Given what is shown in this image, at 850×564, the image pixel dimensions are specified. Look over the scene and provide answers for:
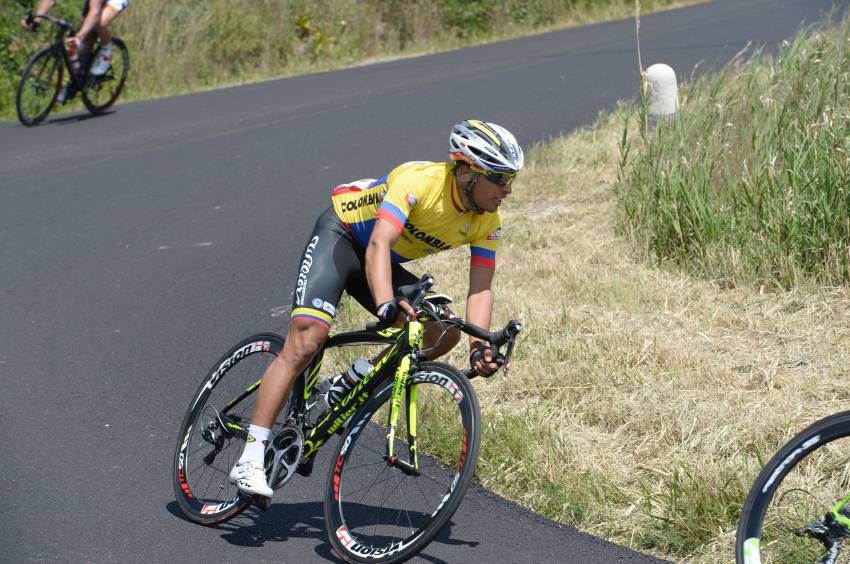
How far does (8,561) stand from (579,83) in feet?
43.2

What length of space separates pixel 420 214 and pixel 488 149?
476 millimetres

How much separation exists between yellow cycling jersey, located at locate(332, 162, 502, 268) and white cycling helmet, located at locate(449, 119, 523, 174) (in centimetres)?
23

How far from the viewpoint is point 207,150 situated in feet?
44.1

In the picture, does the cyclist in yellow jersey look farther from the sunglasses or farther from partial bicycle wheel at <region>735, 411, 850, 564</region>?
partial bicycle wheel at <region>735, 411, 850, 564</region>

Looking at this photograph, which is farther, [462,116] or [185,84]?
[185,84]

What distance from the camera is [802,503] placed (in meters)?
4.86

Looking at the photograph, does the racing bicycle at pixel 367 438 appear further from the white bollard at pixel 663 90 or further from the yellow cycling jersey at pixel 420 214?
the white bollard at pixel 663 90

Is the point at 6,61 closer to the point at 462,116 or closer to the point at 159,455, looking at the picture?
the point at 462,116

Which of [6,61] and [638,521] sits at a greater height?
[6,61]

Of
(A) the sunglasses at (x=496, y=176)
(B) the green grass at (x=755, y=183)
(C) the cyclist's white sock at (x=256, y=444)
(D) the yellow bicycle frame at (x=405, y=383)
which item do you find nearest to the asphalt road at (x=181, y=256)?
(C) the cyclist's white sock at (x=256, y=444)

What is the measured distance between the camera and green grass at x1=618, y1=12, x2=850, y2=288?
26.0ft

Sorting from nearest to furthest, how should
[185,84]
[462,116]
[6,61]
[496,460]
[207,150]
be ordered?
1. [496,460]
2. [207,150]
3. [462,116]
4. [6,61]
5. [185,84]

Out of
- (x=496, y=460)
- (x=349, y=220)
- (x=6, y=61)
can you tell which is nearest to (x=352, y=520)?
(x=496, y=460)

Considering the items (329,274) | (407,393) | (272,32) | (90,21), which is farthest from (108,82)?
(407,393)
